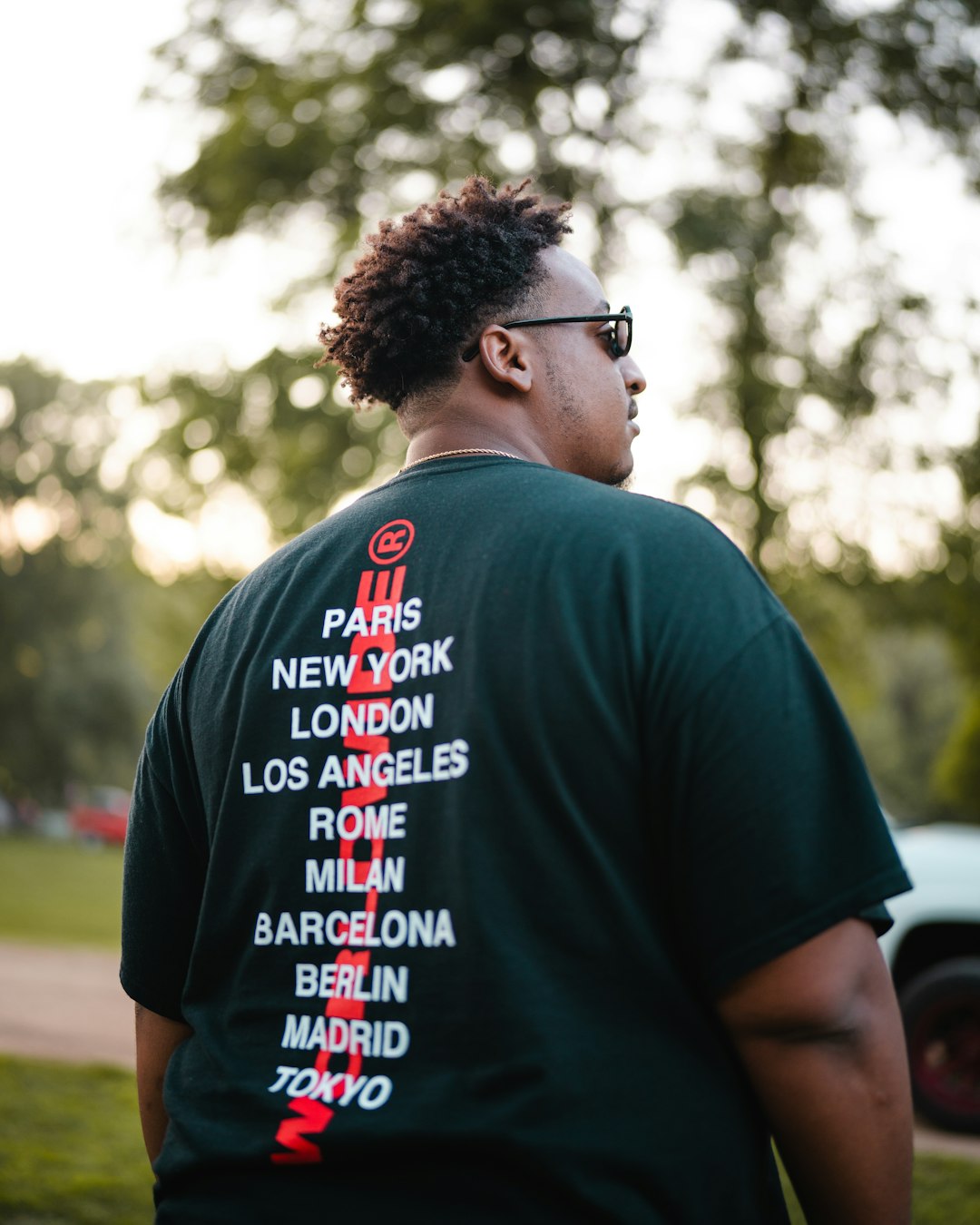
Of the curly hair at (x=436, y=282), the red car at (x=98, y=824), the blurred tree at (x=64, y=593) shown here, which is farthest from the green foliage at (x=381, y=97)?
the red car at (x=98, y=824)

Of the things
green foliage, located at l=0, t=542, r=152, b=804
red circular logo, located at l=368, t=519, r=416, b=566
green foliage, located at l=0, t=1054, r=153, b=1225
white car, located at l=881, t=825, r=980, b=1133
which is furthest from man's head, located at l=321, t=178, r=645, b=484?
green foliage, located at l=0, t=542, r=152, b=804

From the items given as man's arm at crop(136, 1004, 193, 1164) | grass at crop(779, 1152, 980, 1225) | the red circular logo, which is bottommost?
grass at crop(779, 1152, 980, 1225)

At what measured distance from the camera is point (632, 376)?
2.06 metres

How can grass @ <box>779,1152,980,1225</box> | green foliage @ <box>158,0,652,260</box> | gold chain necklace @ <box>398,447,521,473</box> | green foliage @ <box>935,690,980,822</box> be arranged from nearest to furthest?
gold chain necklace @ <box>398,447,521,473</box> < grass @ <box>779,1152,980,1225</box> < green foliage @ <box>158,0,652,260</box> < green foliage @ <box>935,690,980,822</box>

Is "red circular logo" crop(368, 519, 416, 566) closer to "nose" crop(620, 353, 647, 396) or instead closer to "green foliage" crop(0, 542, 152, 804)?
"nose" crop(620, 353, 647, 396)

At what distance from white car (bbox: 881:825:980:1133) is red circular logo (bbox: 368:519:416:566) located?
5.30m

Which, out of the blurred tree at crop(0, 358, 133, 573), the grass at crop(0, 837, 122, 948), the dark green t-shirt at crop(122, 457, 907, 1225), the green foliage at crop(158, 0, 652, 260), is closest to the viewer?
the dark green t-shirt at crop(122, 457, 907, 1225)

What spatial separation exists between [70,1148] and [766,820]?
513 centimetres

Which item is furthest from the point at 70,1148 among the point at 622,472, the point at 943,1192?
the point at 622,472

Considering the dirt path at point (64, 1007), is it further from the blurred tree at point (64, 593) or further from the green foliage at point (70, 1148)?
the blurred tree at point (64, 593)

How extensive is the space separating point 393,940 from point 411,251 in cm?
110

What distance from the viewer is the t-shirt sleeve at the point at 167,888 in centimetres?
187

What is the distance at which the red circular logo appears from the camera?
5.49 feet

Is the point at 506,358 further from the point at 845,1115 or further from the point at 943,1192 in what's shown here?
the point at 943,1192
